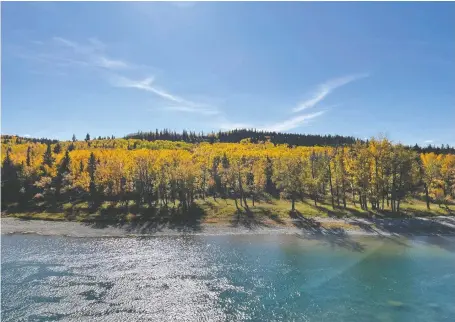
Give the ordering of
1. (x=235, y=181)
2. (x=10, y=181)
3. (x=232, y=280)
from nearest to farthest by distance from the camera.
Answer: (x=232, y=280)
(x=235, y=181)
(x=10, y=181)

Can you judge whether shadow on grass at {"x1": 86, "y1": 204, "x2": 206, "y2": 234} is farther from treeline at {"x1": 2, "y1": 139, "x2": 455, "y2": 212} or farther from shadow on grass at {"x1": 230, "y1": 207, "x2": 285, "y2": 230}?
shadow on grass at {"x1": 230, "y1": 207, "x2": 285, "y2": 230}

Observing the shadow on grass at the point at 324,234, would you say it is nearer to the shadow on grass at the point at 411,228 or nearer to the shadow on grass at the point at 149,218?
the shadow on grass at the point at 411,228

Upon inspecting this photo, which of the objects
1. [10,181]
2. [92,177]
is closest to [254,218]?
[92,177]

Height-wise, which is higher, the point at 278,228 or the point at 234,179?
the point at 234,179

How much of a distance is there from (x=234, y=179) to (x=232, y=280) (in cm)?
6962

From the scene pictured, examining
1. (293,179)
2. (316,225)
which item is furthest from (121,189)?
(316,225)

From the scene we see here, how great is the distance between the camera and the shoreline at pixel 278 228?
8300 cm

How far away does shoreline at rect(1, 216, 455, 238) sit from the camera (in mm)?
83000

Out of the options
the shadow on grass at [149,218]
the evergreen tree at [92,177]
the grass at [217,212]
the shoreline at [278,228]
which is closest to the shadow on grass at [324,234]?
the shoreline at [278,228]

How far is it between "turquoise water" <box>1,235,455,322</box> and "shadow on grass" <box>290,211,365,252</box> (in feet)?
2.32

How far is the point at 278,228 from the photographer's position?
291 feet

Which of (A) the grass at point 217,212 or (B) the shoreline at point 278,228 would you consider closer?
(B) the shoreline at point 278,228

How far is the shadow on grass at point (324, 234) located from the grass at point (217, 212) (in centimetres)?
396

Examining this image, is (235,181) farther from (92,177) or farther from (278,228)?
(92,177)
